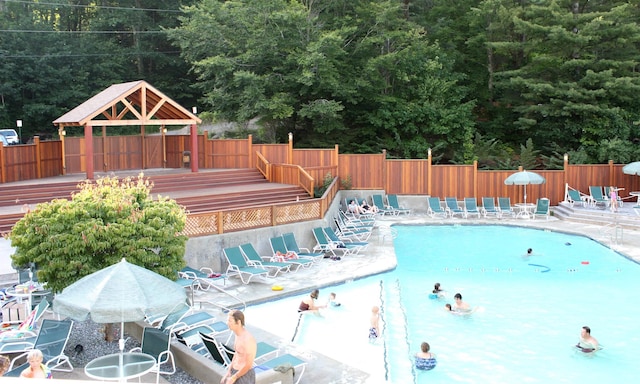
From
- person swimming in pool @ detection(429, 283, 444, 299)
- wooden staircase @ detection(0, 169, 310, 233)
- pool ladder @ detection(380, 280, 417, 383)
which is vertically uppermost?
wooden staircase @ detection(0, 169, 310, 233)

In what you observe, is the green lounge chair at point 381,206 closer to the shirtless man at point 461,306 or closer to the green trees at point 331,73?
the green trees at point 331,73

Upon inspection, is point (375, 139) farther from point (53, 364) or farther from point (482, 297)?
point (53, 364)

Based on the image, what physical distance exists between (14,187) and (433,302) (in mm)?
12773

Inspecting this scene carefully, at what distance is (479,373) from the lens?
9.59 metres

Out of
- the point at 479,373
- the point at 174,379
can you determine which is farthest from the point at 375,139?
the point at 174,379

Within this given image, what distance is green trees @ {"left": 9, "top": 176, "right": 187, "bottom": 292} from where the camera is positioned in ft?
29.9

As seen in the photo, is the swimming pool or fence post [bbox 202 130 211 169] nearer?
the swimming pool

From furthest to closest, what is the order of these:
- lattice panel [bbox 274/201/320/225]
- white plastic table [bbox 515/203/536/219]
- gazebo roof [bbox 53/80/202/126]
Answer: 1. white plastic table [bbox 515/203/536/219]
2. gazebo roof [bbox 53/80/202/126]
3. lattice panel [bbox 274/201/320/225]

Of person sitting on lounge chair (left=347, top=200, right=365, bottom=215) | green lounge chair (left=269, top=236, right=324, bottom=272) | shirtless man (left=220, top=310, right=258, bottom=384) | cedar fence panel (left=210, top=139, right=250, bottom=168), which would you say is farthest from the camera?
cedar fence panel (left=210, top=139, right=250, bottom=168)

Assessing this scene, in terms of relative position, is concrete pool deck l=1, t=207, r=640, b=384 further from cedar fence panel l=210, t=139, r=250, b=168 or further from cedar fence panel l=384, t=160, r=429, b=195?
cedar fence panel l=210, t=139, r=250, b=168

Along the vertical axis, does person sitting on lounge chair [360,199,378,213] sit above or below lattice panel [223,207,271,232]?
below

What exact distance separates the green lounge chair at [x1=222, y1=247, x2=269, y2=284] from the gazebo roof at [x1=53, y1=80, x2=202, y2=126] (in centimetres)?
880

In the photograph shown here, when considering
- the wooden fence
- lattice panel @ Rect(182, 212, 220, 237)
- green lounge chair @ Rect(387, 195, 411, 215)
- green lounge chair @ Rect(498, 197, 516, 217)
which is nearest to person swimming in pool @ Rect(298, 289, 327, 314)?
lattice panel @ Rect(182, 212, 220, 237)

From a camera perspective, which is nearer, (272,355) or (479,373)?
(272,355)
